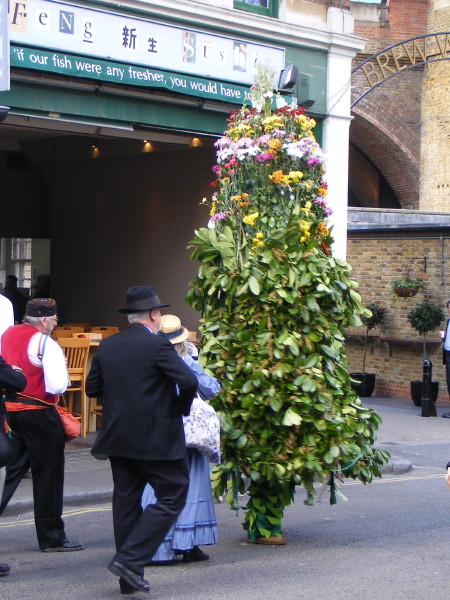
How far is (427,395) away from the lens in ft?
51.9

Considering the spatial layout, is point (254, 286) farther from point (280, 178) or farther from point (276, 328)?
point (280, 178)

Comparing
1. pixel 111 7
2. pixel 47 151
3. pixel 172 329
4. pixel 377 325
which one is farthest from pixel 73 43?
pixel 377 325

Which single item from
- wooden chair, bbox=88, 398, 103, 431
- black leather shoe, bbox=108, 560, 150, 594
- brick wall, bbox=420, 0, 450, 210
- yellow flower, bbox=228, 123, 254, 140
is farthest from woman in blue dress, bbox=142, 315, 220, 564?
brick wall, bbox=420, 0, 450, 210

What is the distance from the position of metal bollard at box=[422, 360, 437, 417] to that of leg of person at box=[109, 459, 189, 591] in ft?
33.3

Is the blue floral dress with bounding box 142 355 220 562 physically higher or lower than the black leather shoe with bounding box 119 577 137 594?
higher

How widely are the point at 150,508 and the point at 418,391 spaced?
461 inches

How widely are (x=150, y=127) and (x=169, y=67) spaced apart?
2.44 feet

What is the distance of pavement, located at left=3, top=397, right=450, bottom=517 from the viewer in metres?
9.10

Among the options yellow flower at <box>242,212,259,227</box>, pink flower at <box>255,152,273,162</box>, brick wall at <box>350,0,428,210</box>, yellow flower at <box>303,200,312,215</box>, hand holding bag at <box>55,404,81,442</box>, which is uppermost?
brick wall at <box>350,0,428,210</box>

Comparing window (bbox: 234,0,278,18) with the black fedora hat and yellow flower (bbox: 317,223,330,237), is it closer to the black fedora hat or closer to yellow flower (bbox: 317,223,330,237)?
yellow flower (bbox: 317,223,330,237)

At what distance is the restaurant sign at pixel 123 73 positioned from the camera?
412 inches

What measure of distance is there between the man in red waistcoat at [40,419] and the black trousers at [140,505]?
42.7 inches

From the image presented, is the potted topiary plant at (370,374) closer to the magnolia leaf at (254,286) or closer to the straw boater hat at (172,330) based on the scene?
the magnolia leaf at (254,286)

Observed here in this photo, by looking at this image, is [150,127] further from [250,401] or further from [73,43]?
[250,401]
